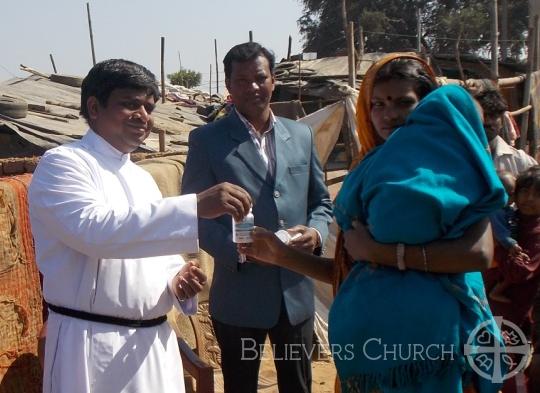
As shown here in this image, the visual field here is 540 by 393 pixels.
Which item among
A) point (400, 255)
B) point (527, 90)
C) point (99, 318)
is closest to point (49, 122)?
point (527, 90)

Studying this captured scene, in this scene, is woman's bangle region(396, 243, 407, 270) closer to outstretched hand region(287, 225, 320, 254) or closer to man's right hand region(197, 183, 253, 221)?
man's right hand region(197, 183, 253, 221)

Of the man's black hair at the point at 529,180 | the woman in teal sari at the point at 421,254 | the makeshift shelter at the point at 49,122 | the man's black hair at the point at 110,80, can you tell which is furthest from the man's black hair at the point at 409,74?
the makeshift shelter at the point at 49,122

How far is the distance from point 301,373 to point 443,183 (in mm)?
1802

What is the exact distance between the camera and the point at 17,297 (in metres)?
3.71

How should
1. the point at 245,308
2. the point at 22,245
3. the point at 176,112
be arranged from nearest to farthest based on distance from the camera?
the point at 245,308 → the point at 22,245 → the point at 176,112

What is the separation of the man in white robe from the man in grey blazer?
2.46 feet

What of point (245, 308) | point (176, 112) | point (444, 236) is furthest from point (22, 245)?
point (176, 112)

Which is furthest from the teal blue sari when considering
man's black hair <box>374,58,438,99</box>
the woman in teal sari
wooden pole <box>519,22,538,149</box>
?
wooden pole <box>519,22,538,149</box>

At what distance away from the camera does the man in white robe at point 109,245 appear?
90.2 inches

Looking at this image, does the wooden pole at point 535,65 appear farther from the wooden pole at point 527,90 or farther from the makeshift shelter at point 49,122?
the makeshift shelter at point 49,122

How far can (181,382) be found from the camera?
105 inches

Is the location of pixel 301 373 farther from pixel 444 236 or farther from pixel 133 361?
pixel 444 236

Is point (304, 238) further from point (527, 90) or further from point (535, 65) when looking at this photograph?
point (535, 65)

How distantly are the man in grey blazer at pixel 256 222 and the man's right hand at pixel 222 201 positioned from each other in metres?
0.82
